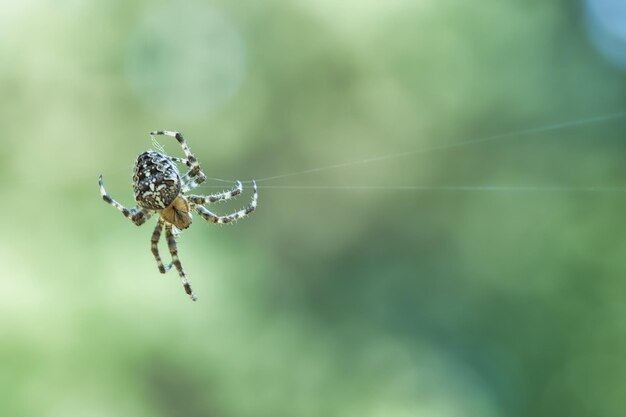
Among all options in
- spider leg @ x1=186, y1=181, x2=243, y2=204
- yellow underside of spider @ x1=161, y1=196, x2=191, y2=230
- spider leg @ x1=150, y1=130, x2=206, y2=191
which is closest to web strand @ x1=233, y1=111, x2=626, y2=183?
yellow underside of spider @ x1=161, y1=196, x2=191, y2=230

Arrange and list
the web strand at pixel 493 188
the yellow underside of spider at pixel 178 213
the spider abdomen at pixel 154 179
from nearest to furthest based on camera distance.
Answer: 1. the spider abdomen at pixel 154 179
2. the yellow underside of spider at pixel 178 213
3. the web strand at pixel 493 188

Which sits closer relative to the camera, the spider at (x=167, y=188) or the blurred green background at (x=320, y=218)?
the spider at (x=167, y=188)

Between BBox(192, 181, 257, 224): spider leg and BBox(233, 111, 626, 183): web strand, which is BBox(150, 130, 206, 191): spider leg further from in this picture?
BBox(233, 111, 626, 183): web strand

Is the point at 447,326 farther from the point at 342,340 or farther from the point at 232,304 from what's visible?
the point at 232,304

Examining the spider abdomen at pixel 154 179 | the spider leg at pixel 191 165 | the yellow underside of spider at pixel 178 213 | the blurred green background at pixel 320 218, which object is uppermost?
the blurred green background at pixel 320 218

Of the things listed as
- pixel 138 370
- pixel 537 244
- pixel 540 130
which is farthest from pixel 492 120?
pixel 138 370

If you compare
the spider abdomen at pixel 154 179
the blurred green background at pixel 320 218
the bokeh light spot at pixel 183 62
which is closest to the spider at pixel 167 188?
the spider abdomen at pixel 154 179

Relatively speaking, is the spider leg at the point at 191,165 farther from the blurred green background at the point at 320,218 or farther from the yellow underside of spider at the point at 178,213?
the blurred green background at the point at 320,218
